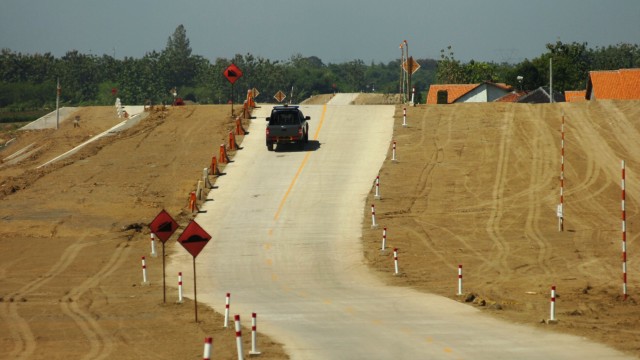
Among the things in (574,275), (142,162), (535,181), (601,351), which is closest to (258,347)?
(601,351)

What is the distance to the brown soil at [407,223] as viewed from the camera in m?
24.3

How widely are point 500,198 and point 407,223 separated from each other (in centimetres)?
531

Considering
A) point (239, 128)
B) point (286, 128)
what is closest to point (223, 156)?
point (286, 128)

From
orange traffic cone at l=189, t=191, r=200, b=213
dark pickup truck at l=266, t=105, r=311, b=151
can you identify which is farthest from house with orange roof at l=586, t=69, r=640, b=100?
orange traffic cone at l=189, t=191, r=200, b=213

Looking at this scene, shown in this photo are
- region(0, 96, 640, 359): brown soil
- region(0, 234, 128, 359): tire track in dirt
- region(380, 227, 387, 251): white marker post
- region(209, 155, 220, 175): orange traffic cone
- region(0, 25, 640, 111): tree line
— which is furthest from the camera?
region(0, 25, 640, 111): tree line

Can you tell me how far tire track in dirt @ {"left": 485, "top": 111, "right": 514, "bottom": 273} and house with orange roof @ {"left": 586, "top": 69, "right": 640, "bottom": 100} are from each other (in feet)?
61.7

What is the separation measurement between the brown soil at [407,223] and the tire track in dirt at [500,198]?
4.4 inches

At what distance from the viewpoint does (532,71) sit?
118125 millimetres

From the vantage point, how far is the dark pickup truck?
52656mm

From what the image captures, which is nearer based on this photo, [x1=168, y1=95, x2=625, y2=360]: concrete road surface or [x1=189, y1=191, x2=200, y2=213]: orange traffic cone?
[x1=168, y1=95, x2=625, y2=360]: concrete road surface

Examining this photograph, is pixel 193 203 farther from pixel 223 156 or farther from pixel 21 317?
pixel 21 317

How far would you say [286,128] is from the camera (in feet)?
173

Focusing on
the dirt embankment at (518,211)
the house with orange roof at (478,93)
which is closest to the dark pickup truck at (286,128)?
the dirt embankment at (518,211)

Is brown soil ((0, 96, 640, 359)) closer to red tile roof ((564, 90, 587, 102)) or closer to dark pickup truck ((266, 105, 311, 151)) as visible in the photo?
dark pickup truck ((266, 105, 311, 151))
